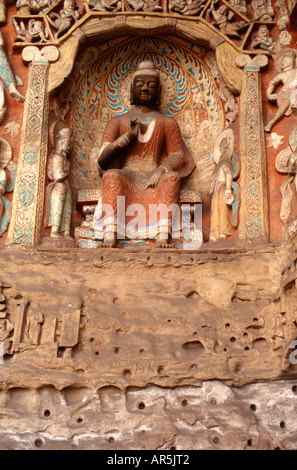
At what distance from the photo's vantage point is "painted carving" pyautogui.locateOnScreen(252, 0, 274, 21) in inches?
299

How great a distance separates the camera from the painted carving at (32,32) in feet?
24.4

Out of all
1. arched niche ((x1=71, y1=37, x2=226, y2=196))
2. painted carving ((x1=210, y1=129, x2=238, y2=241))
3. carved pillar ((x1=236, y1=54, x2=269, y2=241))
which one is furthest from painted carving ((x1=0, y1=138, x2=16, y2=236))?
carved pillar ((x1=236, y1=54, x2=269, y2=241))

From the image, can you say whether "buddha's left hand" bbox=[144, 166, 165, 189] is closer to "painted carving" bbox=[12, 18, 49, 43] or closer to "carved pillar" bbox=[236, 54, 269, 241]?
"carved pillar" bbox=[236, 54, 269, 241]

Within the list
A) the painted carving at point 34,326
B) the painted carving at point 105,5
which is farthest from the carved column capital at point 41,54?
the painted carving at point 34,326

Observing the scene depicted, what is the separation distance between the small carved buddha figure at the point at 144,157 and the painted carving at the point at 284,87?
1.20 metres

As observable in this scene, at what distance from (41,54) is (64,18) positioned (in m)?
0.59

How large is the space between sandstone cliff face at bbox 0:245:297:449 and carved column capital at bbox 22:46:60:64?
2592mm

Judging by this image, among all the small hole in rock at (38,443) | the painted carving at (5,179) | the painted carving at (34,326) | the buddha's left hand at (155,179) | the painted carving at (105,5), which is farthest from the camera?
the painted carving at (105,5)

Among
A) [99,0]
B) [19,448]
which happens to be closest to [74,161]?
[99,0]

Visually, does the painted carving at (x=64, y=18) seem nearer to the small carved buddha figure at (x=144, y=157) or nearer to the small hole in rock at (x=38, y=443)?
the small carved buddha figure at (x=144, y=157)

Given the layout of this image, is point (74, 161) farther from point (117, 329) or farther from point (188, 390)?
point (188, 390)

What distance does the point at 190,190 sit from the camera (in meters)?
7.18

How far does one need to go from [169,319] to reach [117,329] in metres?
0.54

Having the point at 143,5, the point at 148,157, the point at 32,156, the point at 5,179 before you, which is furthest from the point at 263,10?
the point at 5,179
